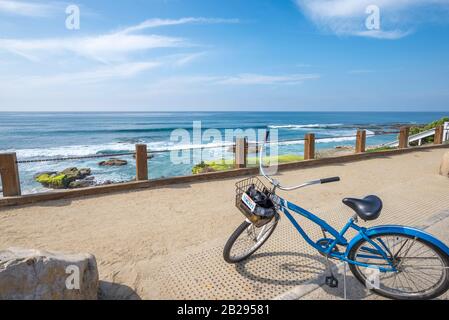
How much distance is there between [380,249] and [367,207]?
45 centimetres

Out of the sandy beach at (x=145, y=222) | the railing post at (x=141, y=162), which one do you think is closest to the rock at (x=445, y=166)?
the sandy beach at (x=145, y=222)

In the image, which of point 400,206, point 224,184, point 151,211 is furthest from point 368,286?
point 224,184

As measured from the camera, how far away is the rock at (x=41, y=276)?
215cm

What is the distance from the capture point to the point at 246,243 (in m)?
3.38

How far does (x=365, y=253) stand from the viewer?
2.88 meters

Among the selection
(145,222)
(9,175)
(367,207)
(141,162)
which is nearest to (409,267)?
(367,207)

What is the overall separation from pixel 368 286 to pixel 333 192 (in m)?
3.65

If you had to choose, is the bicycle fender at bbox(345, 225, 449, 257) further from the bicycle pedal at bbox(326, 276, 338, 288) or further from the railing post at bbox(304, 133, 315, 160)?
the railing post at bbox(304, 133, 315, 160)

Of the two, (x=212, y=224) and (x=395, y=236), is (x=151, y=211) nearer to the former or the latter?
(x=212, y=224)

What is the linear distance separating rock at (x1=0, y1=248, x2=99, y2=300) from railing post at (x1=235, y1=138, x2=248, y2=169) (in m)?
5.79

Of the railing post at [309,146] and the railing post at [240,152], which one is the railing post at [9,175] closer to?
the railing post at [240,152]

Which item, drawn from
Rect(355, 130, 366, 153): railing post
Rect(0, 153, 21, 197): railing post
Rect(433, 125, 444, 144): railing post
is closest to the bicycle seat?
Rect(0, 153, 21, 197): railing post

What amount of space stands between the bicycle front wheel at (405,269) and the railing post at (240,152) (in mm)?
5173

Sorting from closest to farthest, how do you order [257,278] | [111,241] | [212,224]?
[257,278] < [111,241] < [212,224]
